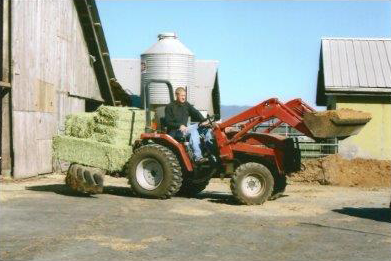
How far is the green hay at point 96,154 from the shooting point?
12.7m

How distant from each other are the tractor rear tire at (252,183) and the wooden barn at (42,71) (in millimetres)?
6399

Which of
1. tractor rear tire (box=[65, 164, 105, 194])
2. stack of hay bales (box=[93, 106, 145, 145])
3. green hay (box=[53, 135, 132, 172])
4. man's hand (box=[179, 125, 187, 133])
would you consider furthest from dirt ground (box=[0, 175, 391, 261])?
man's hand (box=[179, 125, 187, 133])

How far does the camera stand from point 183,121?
1232 centimetres

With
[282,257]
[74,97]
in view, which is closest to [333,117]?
[282,257]

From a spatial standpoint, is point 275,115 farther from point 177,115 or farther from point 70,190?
point 70,190

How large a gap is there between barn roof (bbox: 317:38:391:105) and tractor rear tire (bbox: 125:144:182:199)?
33.5ft

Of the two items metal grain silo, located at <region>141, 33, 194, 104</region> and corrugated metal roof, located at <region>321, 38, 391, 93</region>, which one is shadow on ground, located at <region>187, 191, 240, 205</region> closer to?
corrugated metal roof, located at <region>321, 38, 391, 93</region>

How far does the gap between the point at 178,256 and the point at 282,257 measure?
3.83ft

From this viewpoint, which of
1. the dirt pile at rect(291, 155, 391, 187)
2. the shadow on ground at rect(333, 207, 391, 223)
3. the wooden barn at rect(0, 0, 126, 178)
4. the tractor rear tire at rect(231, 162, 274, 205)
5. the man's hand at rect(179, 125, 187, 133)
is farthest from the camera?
the dirt pile at rect(291, 155, 391, 187)

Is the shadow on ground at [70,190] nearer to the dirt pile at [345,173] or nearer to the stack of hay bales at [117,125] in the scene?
the stack of hay bales at [117,125]

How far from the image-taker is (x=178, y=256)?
6828mm

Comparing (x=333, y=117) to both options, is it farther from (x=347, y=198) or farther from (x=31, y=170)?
(x=31, y=170)

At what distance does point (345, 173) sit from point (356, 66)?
224 inches

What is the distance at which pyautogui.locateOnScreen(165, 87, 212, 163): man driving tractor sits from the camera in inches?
480
